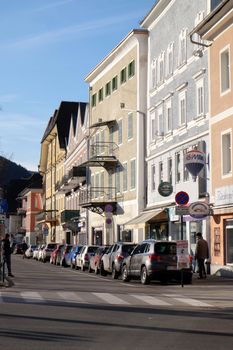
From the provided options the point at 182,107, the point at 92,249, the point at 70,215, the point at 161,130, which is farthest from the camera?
the point at 70,215

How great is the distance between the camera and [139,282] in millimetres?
27516

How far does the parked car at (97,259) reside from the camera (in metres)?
33.8

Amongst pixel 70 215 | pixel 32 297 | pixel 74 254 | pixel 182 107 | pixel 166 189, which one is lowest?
pixel 32 297

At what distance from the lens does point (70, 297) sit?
64.2ft

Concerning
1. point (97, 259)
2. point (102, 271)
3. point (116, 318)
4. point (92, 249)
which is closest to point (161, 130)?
point (92, 249)

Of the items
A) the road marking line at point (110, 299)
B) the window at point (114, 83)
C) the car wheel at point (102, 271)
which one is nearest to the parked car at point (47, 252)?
the window at point (114, 83)

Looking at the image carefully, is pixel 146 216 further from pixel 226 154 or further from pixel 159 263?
pixel 159 263

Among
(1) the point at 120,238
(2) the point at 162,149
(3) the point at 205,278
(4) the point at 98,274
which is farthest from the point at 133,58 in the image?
(3) the point at 205,278

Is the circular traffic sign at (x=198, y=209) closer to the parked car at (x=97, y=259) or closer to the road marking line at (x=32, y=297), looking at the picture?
the road marking line at (x=32, y=297)

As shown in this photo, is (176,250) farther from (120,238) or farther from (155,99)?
(120,238)

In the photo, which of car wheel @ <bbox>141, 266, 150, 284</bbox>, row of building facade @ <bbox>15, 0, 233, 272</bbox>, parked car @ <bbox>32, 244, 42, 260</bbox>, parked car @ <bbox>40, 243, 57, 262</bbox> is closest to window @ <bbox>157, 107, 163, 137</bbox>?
row of building facade @ <bbox>15, 0, 233, 272</bbox>

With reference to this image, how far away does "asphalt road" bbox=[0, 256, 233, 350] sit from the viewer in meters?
11.0

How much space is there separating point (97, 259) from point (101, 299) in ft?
50.3

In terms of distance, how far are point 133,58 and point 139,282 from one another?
2238 cm
